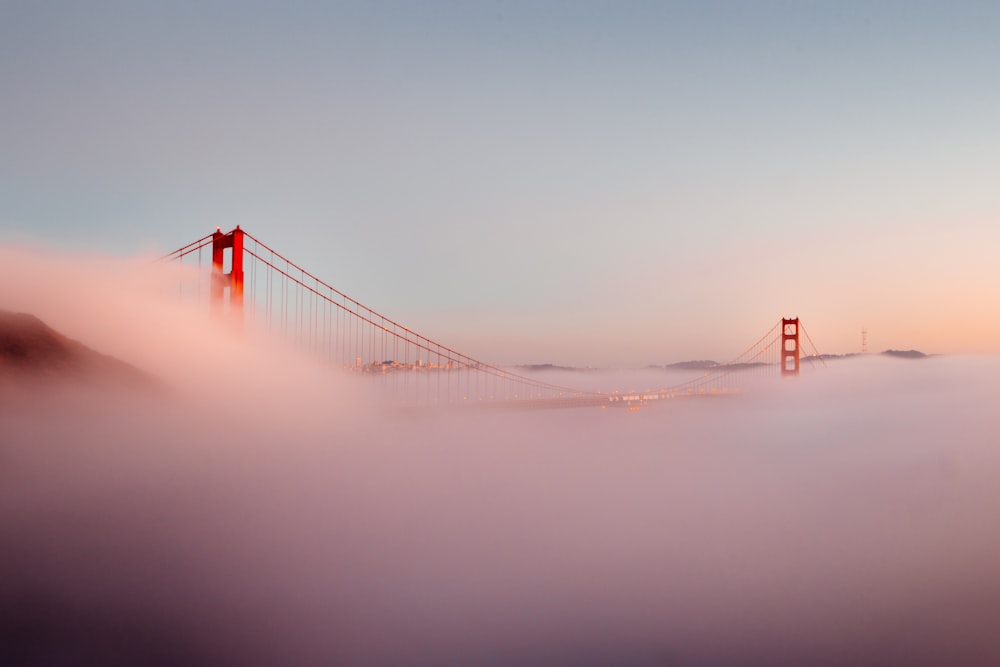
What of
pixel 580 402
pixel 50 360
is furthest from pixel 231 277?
pixel 580 402

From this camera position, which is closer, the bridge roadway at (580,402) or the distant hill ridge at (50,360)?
the distant hill ridge at (50,360)

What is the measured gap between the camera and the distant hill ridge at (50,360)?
4422 centimetres

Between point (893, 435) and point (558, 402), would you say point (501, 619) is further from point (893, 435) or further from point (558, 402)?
point (893, 435)

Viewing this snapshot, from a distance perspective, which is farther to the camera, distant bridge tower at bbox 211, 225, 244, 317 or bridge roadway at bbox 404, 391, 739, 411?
bridge roadway at bbox 404, 391, 739, 411

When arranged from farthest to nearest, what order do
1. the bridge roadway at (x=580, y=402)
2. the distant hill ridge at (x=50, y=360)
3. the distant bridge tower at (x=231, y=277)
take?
the bridge roadway at (x=580, y=402) < the distant hill ridge at (x=50, y=360) < the distant bridge tower at (x=231, y=277)

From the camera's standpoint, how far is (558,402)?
2245 inches

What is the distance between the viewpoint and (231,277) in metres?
26.8

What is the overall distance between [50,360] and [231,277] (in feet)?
92.9

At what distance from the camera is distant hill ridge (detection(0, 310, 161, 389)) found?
145ft

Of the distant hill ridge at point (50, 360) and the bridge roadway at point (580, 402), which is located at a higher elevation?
the distant hill ridge at point (50, 360)

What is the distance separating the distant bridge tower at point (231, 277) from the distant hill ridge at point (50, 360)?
2105 cm

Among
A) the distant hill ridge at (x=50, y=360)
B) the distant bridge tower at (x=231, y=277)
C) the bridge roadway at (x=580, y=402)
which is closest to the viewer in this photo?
the distant bridge tower at (x=231, y=277)

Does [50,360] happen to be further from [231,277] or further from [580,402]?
[580,402]

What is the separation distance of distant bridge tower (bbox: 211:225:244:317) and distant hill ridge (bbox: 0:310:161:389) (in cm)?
2105
